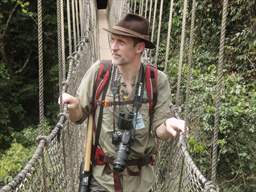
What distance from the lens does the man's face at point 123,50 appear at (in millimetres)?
1475

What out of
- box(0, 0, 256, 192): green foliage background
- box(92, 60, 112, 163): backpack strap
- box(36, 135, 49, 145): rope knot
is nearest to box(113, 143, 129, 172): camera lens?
box(92, 60, 112, 163): backpack strap

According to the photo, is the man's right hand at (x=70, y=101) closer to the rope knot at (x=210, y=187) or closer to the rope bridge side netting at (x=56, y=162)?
the rope bridge side netting at (x=56, y=162)

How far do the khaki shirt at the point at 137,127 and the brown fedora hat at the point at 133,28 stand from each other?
0.37 ft

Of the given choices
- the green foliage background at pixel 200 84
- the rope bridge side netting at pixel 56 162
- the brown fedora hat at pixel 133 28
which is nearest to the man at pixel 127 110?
the brown fedora hat at pixel 133 28

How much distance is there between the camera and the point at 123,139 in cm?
145

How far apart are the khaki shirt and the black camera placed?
0.03 metres

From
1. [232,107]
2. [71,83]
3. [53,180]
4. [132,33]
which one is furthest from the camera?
[232,107]

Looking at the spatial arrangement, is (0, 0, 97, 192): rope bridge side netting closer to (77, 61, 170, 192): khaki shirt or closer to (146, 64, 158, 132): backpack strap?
(77, 61, 170, 192): khaki shirt

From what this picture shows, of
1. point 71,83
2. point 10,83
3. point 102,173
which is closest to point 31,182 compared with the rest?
point 102,173

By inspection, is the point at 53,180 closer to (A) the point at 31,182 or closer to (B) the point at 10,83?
(A) the point at 31,182

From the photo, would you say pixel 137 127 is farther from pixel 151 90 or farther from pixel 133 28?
pixel 133 28

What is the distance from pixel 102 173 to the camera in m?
1.52

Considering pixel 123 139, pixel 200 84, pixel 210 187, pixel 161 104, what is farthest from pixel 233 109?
pixel 210 187

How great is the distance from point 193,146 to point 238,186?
0.39 metres
